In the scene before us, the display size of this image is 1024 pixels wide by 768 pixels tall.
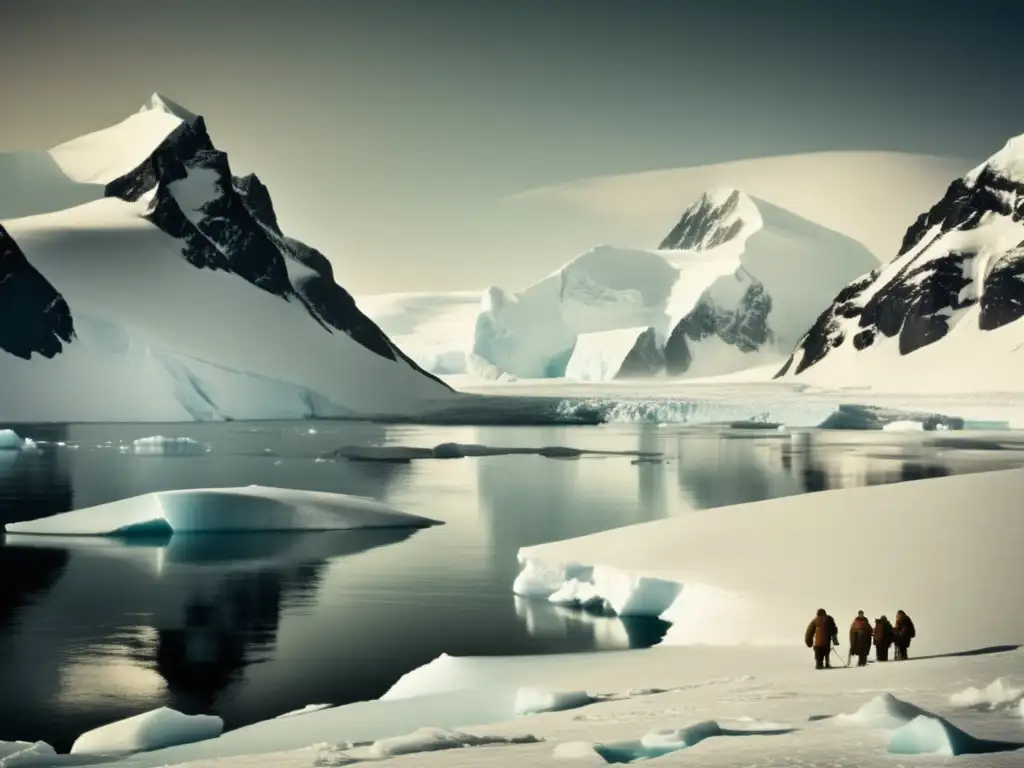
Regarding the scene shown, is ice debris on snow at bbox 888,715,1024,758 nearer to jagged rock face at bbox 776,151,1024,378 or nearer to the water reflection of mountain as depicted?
the water reflection of mountain

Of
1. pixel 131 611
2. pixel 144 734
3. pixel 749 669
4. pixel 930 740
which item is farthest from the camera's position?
pixel 131 611

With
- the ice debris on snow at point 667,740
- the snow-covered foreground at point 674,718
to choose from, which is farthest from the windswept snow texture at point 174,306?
the ice debris on snow at point 667,740

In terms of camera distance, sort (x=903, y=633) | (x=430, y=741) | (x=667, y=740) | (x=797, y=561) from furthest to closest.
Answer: (x=797, y=561) → (x=903, y=633) → (x=430, y=741) → (x=667, y=740)

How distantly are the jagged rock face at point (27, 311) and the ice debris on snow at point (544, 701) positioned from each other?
3844 inches

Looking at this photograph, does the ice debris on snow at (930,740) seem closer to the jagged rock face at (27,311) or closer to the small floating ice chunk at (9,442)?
the small floating ice chunk at (9,442)

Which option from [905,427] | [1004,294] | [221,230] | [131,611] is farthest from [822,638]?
[1004,294]

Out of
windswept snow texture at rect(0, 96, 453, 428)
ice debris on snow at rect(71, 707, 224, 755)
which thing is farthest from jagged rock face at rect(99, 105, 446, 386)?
ice debris on snow at rect(71, 707, 224, 755)

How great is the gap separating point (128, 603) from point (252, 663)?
5.23 m

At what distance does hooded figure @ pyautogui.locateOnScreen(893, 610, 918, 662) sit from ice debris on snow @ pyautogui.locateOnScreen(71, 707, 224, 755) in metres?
8.55

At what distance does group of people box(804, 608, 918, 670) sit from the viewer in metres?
16.4

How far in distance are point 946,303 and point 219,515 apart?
144 metres

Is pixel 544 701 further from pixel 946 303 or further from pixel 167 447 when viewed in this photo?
pixel 946 303

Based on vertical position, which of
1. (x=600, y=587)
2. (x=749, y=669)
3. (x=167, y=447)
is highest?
(x=167, y=447)

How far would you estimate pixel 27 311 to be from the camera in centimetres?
10644
